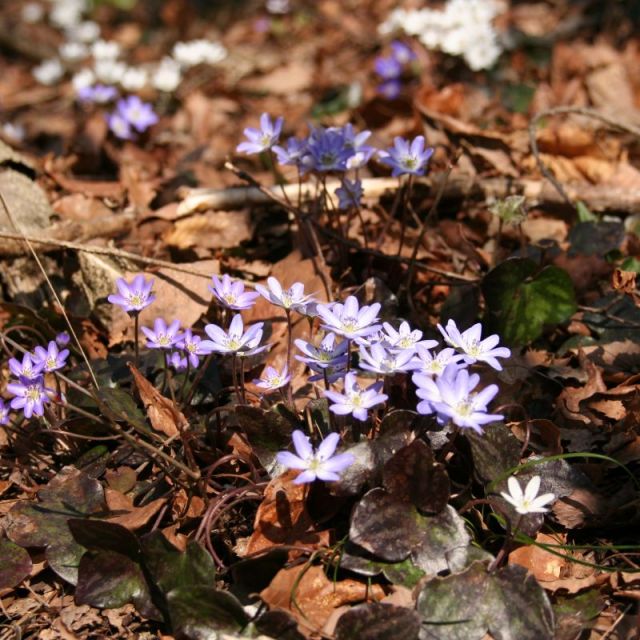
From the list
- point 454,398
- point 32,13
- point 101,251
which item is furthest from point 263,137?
point 32,13

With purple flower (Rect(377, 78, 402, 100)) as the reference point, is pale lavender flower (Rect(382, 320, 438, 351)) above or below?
above

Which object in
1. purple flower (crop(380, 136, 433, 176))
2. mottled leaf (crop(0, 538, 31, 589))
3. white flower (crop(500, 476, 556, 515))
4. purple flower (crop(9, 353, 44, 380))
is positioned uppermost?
purple flower (crop(380, 136, 433, 176))

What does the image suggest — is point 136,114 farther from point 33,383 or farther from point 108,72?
point 33,383

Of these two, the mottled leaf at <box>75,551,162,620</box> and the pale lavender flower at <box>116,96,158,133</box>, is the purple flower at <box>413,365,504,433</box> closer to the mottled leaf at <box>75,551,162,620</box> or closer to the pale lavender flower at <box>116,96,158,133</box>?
the mottled leaf at <box>75,551,162,620</box>

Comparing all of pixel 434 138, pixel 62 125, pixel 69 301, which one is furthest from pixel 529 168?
pixel 62 125

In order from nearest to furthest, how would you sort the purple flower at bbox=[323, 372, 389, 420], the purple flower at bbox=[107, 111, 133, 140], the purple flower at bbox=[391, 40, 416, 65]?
the purple flower at bbox=[323, 372, 389, 420] → the purple flower at bbox=[107, 111, 133, 140] → the purple flower at bbox=[391, 40, 416, 65]

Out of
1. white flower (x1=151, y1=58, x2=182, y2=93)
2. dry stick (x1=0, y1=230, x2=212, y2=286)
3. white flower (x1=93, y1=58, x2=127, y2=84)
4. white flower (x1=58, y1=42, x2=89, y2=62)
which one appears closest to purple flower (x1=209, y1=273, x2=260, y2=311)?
dry stick (x1=0, y1=230, x2=212, y2=286)
